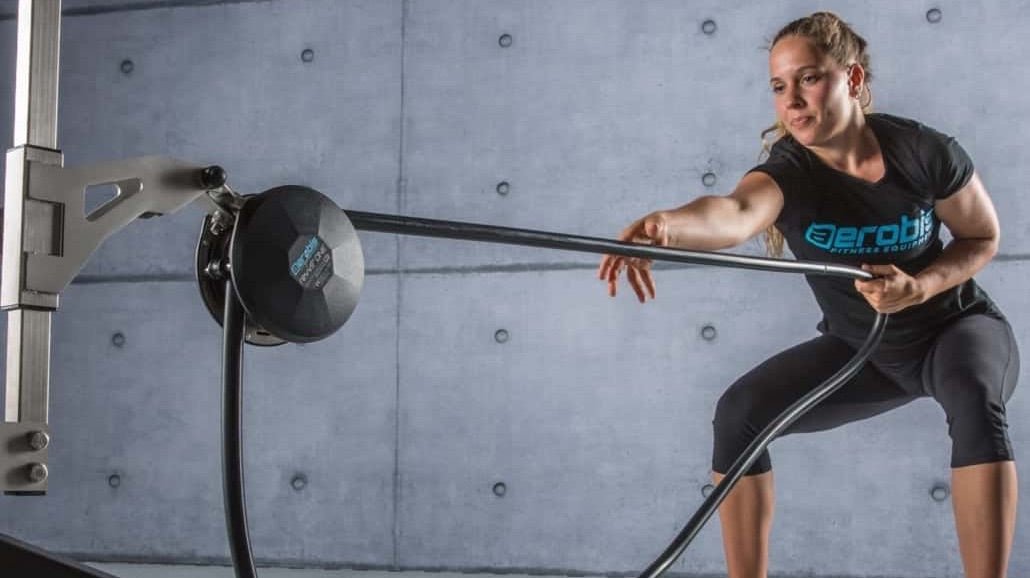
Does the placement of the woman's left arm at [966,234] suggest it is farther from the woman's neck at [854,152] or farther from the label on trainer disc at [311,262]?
the label on trainer disc at [311,262]

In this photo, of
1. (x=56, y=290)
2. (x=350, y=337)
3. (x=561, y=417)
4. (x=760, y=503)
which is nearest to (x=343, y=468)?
(x=350, y=337)

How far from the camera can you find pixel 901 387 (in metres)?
2.33

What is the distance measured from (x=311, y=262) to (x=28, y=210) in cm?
25

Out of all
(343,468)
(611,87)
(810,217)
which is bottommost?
(343,468)

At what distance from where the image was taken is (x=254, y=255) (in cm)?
97

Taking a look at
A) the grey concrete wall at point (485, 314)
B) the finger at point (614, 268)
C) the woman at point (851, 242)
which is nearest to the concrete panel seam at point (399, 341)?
the grey concrete wall at point (485, 314)

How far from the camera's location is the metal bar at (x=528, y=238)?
1.09 m

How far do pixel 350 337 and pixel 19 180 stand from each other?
3.26m

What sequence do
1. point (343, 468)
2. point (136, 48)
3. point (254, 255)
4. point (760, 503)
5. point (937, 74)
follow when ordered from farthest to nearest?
point (136, 48)
point (343, 468)
point (937, 74)
point (760, 503)
point (254, 255)

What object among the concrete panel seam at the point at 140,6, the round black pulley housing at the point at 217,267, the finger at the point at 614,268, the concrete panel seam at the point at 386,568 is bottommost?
the concrete panel seam at the point at 386,568

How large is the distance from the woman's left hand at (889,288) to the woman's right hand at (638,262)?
0.42 m

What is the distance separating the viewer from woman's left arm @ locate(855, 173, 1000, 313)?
201 cm

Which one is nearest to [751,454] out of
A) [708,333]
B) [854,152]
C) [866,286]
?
[866,286]

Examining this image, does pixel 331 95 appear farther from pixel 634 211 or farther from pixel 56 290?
pixel 56 290
